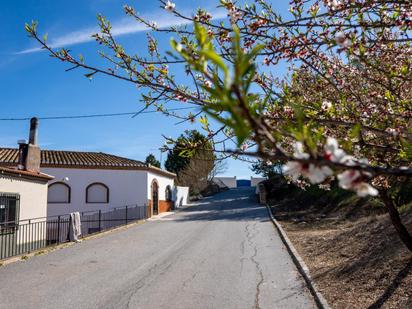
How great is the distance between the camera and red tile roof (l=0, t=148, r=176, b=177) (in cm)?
2985

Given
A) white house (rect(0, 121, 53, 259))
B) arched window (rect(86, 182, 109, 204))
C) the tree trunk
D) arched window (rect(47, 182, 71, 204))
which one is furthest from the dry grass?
arched window (rect(47, 182, 71, 204))

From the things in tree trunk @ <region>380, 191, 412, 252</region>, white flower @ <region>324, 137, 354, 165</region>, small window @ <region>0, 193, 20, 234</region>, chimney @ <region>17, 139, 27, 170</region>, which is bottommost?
tree trunk @ <region>380, 191, 412, 252</region>

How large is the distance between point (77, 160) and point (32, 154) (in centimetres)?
911

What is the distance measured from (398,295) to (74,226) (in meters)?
13.8

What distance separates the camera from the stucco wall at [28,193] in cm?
1703

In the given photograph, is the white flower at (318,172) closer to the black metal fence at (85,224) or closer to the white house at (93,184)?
the black metal fence at (85,224)

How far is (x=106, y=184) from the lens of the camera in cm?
3095

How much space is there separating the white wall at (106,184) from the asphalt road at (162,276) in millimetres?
14585

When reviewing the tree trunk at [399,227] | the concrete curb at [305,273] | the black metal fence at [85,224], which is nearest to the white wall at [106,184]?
the black metal fence at [85,224]

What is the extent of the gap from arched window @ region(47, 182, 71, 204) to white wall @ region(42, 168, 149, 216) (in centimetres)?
27

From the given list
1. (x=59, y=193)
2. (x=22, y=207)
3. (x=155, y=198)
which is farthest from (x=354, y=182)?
(x=155, y=198)

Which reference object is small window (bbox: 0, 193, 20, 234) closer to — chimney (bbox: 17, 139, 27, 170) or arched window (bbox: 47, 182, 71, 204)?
chimney (bbox: 17, 139, 27, 170)

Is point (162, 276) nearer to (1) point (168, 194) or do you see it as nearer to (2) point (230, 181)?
(1) point (168, 194)

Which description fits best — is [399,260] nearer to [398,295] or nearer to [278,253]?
[398,295]
